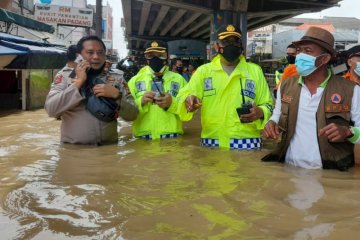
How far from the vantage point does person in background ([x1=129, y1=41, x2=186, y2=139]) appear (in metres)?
5.21

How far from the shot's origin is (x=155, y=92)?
5.20 m

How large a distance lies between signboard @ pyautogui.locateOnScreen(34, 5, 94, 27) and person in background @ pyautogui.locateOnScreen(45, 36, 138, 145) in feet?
96.7

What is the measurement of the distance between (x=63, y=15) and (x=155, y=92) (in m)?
30.5

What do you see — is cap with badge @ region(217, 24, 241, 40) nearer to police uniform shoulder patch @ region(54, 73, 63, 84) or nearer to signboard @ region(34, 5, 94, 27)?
police uniform shoulder patch @ region(54, 73, 63, 84)

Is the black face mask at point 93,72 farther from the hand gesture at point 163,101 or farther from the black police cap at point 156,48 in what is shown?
the black police cap at point 156,48

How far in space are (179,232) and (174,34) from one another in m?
39.3

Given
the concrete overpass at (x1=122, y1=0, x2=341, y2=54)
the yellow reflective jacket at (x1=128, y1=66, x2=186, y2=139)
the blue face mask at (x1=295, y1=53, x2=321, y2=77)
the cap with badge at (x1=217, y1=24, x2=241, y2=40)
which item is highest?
the concrete overpass at (x1=122, y1=0, x2=341, y2=54)

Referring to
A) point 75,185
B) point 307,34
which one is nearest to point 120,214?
point 75,185

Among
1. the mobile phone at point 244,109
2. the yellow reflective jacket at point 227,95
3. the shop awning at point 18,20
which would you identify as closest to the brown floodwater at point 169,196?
the yellow reflective jacket at point 227,95

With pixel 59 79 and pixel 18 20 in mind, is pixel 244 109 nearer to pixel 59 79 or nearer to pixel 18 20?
pixel 59 79

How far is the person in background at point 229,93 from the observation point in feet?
14.3

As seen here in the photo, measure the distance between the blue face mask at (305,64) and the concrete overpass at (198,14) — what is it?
18606 mm

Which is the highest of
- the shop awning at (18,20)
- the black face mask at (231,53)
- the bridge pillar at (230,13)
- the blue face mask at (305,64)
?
the bridge pillar at (230,13)

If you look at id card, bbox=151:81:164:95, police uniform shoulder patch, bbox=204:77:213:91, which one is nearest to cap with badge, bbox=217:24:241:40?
police uniform shoulder patch, bbox=204:77:213:91
